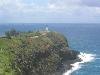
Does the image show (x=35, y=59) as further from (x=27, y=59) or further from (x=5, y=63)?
(x=5, y=63)

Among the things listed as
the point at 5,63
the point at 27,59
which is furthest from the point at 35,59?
the point at 5,63

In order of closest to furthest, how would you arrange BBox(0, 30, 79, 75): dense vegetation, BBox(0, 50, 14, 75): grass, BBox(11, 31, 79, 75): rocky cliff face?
1. BBox(0, 50, 14, 75): grass
2. BBox(0, 30, 79, 75): dense vegetation
3. BBox(11, 31, 79, 75): rocky cliff face

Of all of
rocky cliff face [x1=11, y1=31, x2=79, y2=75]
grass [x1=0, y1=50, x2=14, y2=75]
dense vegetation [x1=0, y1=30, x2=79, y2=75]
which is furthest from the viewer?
rocky cliff face [x1=11, y1=31, x2=79, y2=75]

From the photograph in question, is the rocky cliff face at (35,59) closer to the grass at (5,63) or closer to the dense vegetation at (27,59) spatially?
the dense vegetation at (27,59)

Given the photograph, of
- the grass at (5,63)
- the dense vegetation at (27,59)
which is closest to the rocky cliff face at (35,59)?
the dense vegetation at (27,59)

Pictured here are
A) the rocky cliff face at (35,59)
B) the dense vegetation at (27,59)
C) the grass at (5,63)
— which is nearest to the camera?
the grass at (5,63)

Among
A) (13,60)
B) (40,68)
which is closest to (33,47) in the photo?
(40,68)

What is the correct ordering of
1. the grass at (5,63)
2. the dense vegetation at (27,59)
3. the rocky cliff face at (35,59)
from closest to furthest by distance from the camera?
the grass at (5,63) < the dense vegetation at (27,59) < the rocky cliff face at (35,59)

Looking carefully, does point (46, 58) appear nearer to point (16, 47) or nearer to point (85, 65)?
point (16, 47)

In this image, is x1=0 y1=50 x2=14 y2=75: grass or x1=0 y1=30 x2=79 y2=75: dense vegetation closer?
x1=0 y1=50 x2=14 y2=75: grass

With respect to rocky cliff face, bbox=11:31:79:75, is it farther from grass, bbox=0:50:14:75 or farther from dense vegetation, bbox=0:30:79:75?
grass, bbox=0:50:14:75

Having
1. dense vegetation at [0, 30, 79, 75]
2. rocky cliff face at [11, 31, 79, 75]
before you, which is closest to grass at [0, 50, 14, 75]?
dense vegetation at [0, 30, 79, 75]
